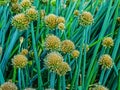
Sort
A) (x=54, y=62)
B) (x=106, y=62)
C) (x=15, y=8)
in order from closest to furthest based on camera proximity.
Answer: (x=54, y=62) < (x=106, y=62) < (x=15, y=8)

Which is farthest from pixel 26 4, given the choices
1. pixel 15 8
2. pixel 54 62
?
pixel 54 62

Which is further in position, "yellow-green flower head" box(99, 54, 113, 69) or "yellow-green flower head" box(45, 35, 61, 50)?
"yellow-green flower head" box(99, 54, 113, 69)

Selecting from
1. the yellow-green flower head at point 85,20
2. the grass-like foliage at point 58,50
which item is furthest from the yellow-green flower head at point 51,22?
the yellow-green flower head at point 85,20

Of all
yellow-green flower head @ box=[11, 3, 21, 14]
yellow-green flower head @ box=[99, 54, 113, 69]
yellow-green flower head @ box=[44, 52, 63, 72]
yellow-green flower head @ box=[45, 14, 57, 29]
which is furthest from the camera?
yellow-green flower head @ box=[11, 3, 21, 14]

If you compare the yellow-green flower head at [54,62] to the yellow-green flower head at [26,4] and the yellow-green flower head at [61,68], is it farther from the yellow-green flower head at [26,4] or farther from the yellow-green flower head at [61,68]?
the yellow-green flower head at [26,4]

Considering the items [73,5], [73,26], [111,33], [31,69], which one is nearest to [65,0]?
[73,5]

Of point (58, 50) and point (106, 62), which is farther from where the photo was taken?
point (106, 62)

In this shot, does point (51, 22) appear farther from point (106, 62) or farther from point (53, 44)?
point (106, 62)

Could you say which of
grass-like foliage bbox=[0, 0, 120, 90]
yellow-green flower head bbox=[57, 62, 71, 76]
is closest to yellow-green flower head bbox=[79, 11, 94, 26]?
grass-like foliage bbox=[0, 0, 120, 90]

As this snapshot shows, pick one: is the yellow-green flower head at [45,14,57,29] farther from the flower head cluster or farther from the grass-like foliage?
the flower head cluster
